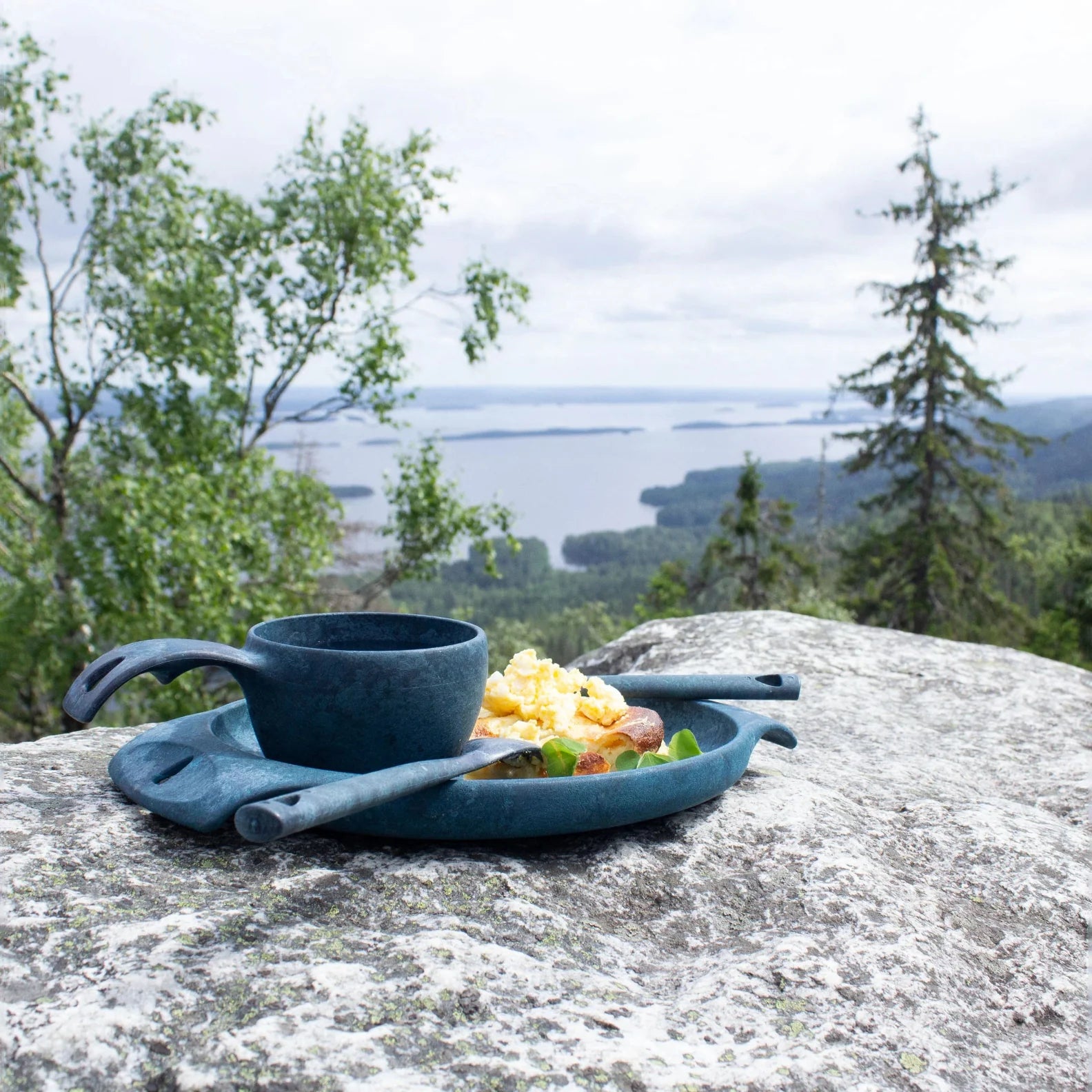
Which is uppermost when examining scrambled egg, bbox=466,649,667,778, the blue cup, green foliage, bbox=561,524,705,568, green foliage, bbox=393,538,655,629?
the blue cup

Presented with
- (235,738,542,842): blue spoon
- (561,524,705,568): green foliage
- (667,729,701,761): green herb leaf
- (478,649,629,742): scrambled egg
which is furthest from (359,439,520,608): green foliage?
(561,524,705,568): green foliage

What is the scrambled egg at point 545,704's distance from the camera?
2.04 metres

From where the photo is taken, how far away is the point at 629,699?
2.42m

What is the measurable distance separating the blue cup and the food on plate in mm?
177

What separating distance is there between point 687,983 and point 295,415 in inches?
423

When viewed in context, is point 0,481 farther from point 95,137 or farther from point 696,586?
point 696,586

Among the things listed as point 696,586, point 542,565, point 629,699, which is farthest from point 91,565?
point 542,565

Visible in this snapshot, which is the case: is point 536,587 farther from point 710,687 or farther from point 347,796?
point 347,796

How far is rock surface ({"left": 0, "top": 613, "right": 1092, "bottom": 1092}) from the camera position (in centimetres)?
114

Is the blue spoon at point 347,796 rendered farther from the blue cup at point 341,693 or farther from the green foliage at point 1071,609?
the green foliage at point 1071,609

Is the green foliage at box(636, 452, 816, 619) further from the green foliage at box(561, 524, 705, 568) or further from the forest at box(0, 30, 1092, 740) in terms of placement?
the green foliage at box(561, 524, 705, 568)

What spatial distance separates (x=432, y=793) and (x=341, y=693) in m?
0.25

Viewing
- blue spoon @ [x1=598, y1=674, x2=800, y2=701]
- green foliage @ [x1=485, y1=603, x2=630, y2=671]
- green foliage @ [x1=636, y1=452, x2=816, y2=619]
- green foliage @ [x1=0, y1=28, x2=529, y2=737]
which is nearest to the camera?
blue spoon @ [x1=598, y1=674, x2=800, y2=701]

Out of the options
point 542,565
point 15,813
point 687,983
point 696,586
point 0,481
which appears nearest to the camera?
point 687,983
